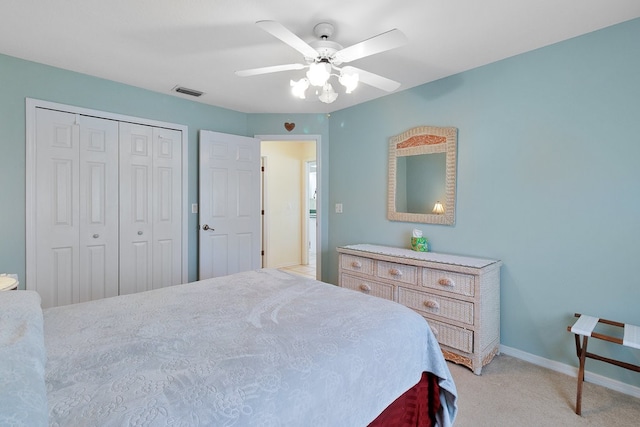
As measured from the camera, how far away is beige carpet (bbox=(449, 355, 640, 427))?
5.71ft

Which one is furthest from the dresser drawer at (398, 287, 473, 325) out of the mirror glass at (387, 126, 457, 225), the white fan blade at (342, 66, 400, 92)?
the white fan blade at (342, 66, 400, 92)

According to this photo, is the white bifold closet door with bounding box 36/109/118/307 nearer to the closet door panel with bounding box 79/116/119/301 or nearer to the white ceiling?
the closet door panel with bounding box 79/116/119/301

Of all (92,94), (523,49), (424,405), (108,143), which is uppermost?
(523,49)

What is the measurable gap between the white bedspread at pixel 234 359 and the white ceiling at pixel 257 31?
1.63 meters

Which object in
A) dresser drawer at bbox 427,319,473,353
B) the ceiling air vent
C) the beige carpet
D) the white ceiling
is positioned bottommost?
the beige carpet

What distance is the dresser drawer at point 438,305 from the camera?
226cm

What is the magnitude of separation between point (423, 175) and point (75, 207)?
3.15 m

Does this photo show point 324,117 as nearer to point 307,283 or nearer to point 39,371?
point 307,283

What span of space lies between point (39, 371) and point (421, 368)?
1.33 meters

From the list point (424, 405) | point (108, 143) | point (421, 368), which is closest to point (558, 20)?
point (421, 368)

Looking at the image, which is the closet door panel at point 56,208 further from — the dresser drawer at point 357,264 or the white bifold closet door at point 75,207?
the dresser drawer at point 357,264

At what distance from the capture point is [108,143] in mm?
2902

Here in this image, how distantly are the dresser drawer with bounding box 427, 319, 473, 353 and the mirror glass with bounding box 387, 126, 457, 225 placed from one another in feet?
2.95

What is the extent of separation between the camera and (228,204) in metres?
3.63
